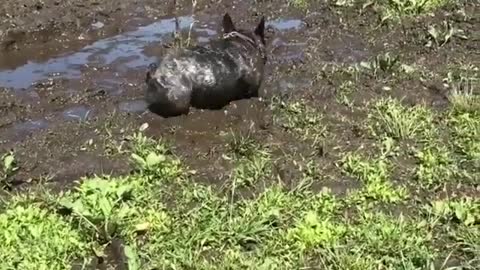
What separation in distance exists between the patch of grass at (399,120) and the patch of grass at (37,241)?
2894 mm

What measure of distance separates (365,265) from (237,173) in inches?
58.0

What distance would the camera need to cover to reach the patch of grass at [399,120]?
21.6 feet

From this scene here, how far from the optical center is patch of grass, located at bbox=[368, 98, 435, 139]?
6.58 meters

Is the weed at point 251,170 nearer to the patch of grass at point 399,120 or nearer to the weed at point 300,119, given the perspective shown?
the weed at point 300,119

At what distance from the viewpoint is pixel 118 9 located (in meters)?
9.95

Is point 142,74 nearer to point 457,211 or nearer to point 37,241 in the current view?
point 37,241

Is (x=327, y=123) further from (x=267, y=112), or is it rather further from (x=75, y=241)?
(x=75, y=241)

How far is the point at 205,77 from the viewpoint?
23.4ft

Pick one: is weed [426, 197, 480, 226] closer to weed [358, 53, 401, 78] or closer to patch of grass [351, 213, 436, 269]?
patch of grass [351, 213, 436, 269]

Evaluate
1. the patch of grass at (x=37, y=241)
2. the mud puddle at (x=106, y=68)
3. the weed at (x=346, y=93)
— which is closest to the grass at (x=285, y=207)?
the patch of grass at (x=37, y=241)

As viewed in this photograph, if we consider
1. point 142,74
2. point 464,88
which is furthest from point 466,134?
point 142,74

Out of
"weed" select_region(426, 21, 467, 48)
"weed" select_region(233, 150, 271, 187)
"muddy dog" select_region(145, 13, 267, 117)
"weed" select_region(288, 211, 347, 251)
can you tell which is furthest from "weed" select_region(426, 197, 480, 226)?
"weed" select_region(426, 21, 467, 48)

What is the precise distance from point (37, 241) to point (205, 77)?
2.67m

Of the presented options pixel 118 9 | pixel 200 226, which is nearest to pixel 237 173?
pixel 200 226
